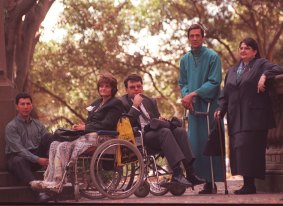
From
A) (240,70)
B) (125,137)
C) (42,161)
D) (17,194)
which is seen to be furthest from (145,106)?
(17,194)

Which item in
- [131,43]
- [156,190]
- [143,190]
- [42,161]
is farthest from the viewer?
[131,43]

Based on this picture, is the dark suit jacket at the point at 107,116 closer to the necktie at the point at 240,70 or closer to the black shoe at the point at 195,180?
the black shoe at the point at 195,180

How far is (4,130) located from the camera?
7.17 m

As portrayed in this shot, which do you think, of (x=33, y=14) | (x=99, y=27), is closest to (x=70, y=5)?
(x=99, y=27)

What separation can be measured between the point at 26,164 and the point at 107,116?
38.5 inches

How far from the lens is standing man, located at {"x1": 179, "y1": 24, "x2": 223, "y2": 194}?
7.65 meters

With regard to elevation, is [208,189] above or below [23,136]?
below

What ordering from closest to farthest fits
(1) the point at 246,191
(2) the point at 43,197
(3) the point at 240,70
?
1. (2) the point at 43,197
2. (1) the point at 246,191
3. (3) the point at 240,70

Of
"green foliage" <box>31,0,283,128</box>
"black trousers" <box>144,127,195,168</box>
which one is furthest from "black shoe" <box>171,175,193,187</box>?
"green foliage" <box>31,0,283,128</box>

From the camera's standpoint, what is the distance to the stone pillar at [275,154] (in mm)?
7227

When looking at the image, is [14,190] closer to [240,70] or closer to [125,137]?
[125,137]

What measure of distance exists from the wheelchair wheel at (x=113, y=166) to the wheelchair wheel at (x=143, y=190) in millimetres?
106

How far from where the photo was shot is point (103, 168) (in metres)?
7.03

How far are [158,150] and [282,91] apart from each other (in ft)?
4.88
